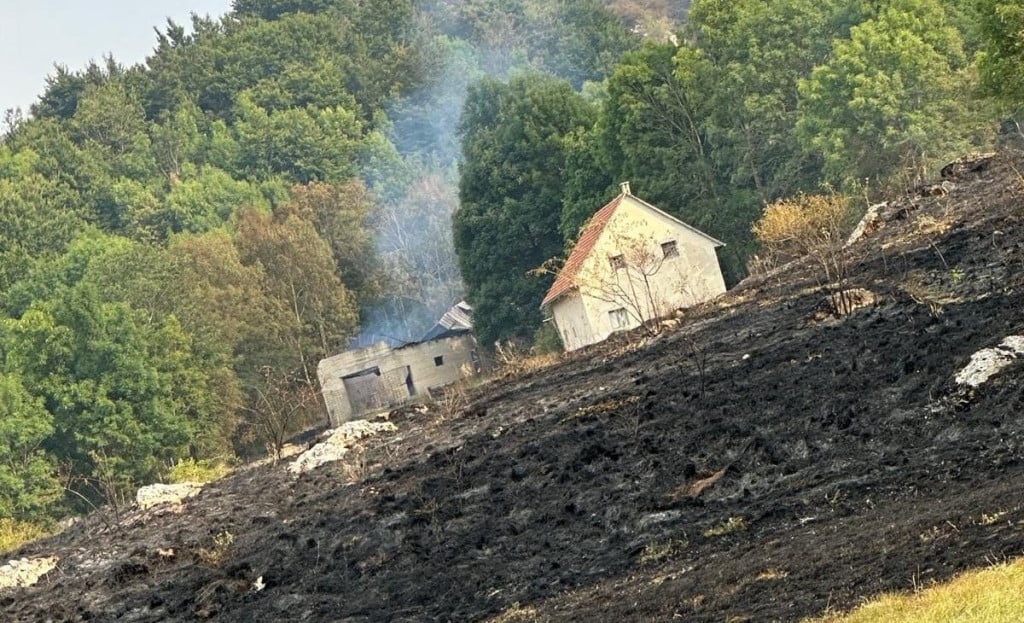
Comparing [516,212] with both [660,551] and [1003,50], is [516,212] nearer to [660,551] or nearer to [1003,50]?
[1003,50]

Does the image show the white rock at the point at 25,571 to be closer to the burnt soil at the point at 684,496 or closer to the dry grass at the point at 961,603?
the burnt soil at the point at 684,496

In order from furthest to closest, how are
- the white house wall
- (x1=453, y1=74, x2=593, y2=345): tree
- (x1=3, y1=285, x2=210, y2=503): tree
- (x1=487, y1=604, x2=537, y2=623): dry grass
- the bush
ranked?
1. (x1=453, y1=74, x2=593, y2=345): tree
2. (x1=3, y1=285, x2=210, y2=503): tree
3. the white house wall
4. the bush
5. (x1=487, y1=604, x2=537, y2=623): dry grass

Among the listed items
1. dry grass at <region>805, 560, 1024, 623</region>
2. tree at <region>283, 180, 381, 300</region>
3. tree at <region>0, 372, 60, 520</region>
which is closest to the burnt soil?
dry grass at <region>805, 560, 1024, 623</region>

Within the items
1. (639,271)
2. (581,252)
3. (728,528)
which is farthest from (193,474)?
(728,528)

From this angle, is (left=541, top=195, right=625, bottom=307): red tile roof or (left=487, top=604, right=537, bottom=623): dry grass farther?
(left=541, top=195, right=625, bottom=307): red tile roof

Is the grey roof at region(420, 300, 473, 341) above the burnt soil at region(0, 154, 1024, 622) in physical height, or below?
above

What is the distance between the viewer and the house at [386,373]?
74.7 metres

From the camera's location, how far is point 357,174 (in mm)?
119062

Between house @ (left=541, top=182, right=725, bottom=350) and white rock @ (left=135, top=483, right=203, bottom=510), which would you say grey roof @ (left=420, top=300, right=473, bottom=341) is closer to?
house @ (left=541, top=182, right=725, bottom=350)

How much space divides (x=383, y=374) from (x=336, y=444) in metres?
37.9

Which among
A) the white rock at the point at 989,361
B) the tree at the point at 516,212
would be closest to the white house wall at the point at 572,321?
the tree at the point at 516,212

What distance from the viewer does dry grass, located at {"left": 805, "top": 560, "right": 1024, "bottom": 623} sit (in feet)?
30.2

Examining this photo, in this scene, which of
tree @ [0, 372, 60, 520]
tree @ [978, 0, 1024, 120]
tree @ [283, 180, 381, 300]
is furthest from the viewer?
tree @ [283, 180, 381, 300]

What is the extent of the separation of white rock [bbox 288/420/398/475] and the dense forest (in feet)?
17.7
